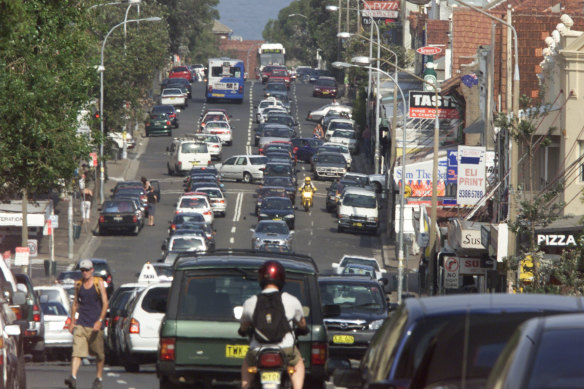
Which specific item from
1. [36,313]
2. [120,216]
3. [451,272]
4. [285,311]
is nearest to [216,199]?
[120,216]

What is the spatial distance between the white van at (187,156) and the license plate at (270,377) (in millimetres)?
58347

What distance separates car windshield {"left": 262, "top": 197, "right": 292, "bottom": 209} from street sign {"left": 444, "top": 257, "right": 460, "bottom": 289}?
21824mm

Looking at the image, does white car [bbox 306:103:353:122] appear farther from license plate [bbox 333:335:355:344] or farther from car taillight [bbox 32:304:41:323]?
car taillight [bbox 32:304:41:323]

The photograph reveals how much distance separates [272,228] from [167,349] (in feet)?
123

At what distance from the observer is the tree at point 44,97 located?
24.2 meters

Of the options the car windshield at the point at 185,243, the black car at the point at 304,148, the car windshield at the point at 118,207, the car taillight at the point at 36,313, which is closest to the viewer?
the car taillight at the point at 36,313

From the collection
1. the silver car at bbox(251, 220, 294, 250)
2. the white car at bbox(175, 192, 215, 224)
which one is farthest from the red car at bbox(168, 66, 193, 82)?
the silver car at bbox(251, 220, 294, 250)

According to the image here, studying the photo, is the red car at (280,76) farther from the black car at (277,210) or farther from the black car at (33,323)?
the black car at (33,323)

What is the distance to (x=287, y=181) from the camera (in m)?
62.3

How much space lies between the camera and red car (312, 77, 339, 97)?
10538cm

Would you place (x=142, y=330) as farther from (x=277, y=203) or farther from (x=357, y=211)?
(x=357, y=211)

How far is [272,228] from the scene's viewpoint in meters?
49.9

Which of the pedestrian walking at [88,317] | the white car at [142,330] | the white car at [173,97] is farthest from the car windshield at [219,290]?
the white car at [173,97]

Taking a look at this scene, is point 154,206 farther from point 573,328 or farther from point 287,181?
point 573,328
